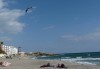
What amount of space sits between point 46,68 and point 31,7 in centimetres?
782

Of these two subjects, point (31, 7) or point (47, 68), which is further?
point (47, 68)

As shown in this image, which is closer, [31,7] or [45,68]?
[31,7]

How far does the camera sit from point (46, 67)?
36.8 metres

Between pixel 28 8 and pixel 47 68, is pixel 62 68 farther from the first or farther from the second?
pixel 28 8

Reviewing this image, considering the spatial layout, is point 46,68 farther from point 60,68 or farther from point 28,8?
point 28,8

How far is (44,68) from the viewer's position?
35.1 meters

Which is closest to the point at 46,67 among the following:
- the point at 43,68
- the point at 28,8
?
the point at 43,68

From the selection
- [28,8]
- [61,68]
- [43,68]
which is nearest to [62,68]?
[61,68]

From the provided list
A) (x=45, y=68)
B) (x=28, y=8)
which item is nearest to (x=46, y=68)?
(x=45, y=68)

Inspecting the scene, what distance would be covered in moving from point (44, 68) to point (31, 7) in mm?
7770

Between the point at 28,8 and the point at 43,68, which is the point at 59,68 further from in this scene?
the point at 28,8

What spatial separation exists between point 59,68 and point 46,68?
1.63 metres

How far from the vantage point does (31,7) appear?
32.7 m

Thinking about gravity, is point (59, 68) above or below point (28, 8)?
below
